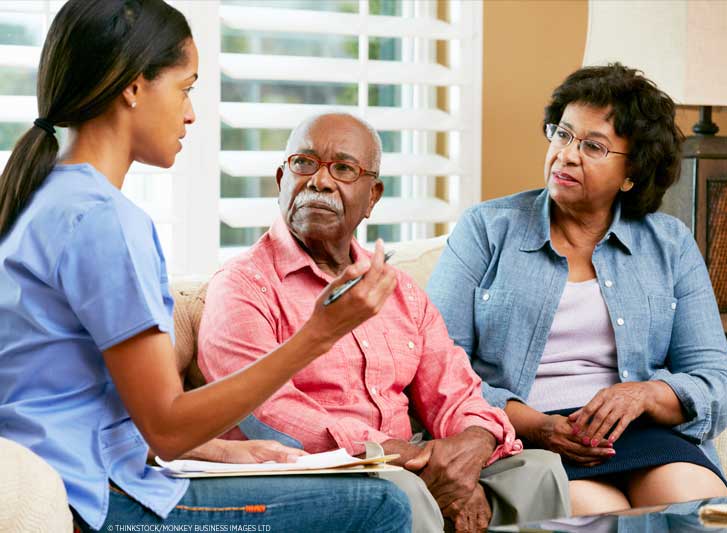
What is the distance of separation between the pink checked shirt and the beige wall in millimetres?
1252

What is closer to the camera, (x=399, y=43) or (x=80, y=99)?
(x=80, y=99)

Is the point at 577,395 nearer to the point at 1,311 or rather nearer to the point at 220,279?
the point at 220,279

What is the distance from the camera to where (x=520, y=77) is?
3.28 m

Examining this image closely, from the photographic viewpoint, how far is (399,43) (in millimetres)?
3250

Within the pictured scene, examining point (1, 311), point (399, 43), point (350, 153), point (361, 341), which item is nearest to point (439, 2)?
point (399, 43)

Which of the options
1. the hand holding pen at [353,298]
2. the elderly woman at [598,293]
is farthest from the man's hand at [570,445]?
the hand holding pen at [353,298]

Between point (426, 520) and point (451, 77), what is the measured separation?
1734mm

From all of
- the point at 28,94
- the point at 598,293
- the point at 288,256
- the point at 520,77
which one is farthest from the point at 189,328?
the point at 520,77

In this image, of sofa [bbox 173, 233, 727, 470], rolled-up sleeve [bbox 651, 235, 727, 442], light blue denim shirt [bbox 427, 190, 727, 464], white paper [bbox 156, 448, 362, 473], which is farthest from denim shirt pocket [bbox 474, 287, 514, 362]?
white paper [bbox 156, 448, 362, 473]

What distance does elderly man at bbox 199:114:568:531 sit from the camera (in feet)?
6.07

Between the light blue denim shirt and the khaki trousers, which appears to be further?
the light blue denim shirt

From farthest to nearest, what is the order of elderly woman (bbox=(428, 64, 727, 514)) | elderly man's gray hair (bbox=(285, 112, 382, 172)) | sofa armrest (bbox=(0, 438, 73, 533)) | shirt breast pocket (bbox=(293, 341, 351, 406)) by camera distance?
elderly woman (bbox=(428, 64, 727, 514))
elderly man's gray hair (bbox=(285, 112, 382, 172))
shirt breast pocket (bbox=(293, 341, 351, 406))
sofa armrest (bbox=(0, 438, 73, 533))

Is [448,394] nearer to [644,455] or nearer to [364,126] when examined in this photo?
[644,455]

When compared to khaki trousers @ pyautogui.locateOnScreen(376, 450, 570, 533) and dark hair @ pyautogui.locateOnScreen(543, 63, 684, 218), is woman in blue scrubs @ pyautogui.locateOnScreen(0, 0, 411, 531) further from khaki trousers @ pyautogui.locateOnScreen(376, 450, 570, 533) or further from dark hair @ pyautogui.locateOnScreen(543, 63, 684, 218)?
dark hair @ pyautogui.locateOnScreen(543, 63, 684, 218)
